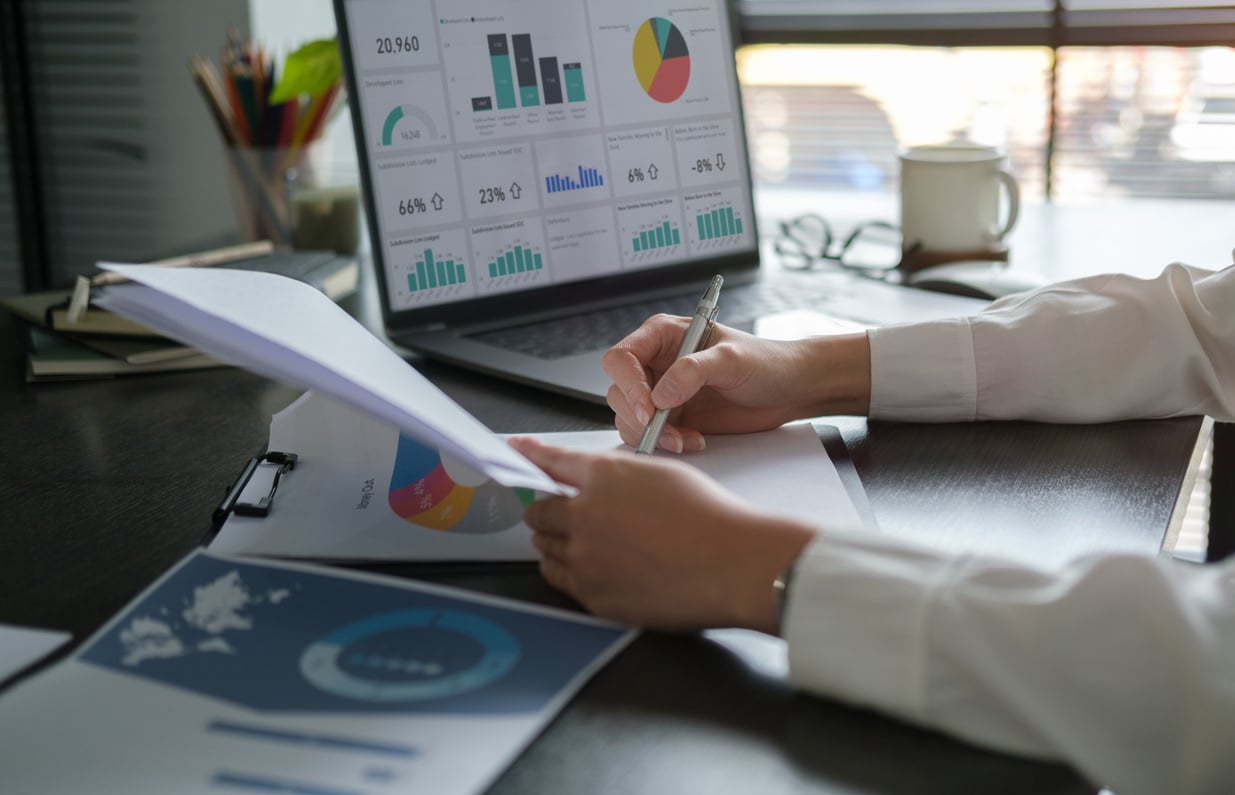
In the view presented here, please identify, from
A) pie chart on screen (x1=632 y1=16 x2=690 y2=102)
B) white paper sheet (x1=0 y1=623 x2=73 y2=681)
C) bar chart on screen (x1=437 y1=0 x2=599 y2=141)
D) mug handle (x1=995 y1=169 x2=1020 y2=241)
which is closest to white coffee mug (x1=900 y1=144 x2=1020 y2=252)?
mug handle (x1=995 y1=169 x2=1020 y2=241)

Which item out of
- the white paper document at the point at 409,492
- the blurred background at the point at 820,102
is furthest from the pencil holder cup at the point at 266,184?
the white paper document at the point at 409,492

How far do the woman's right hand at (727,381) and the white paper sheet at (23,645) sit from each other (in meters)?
0.38

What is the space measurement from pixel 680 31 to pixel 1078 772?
37.1 inches

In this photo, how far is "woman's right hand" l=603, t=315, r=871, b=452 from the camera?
0.77 meters

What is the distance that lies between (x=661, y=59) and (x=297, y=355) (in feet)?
2.55

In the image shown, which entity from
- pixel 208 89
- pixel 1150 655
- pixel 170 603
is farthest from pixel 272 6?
pixel 1150 655

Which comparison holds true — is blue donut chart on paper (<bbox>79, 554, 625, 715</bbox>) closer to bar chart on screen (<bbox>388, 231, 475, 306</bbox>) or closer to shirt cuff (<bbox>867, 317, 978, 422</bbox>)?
shirt cuff (<bbox>867, 317, 978, 422</bbox>)

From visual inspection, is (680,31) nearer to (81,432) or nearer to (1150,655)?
(81,432)

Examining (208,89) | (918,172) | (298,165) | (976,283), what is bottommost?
(976,283)

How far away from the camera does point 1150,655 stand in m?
0.47

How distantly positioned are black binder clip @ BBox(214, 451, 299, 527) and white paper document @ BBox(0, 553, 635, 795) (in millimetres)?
76

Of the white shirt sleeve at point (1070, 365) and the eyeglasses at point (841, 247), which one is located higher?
the eyeglasses at point (841, 247)

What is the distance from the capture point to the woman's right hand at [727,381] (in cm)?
77

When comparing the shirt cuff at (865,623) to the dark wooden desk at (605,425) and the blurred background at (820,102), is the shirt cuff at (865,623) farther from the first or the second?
the blurred background at (820,102)
